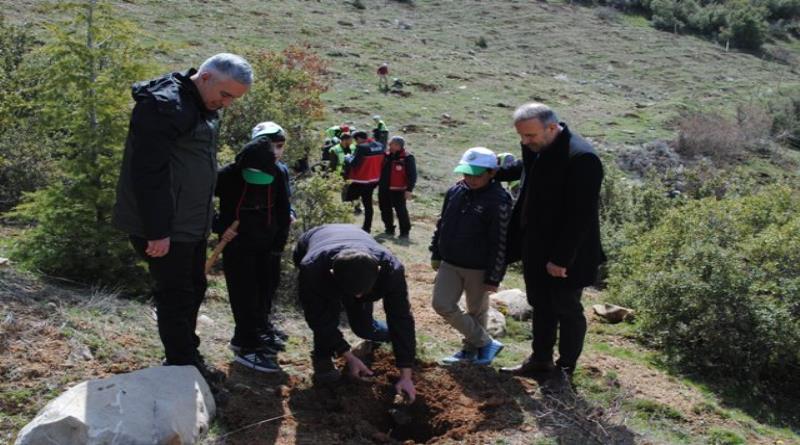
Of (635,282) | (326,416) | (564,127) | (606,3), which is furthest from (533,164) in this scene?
(606,3)

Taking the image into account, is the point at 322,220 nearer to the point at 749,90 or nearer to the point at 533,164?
the point at 533,164

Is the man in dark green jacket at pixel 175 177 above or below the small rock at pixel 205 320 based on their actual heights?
above

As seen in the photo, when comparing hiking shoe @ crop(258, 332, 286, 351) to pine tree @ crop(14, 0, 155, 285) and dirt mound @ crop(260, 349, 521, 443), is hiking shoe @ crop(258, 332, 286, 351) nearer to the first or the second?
dirt mound @ crop(260, 349, 521, 443)

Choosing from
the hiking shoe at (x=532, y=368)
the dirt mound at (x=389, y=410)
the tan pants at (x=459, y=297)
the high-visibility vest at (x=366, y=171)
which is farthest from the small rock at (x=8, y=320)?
the high-visibility vest at (x=366, y=171)

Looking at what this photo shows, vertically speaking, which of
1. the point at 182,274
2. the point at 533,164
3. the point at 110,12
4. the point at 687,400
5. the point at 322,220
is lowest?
the point at 687,400

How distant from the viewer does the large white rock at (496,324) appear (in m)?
6.53

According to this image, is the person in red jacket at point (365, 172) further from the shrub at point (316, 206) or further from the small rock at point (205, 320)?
the small rock at point (205, 320)

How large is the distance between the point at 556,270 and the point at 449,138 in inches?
612

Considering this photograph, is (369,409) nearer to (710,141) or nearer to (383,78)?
(710,141)

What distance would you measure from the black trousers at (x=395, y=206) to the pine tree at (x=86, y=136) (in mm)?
5913

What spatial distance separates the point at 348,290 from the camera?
4.23 m

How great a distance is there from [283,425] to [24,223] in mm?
4793

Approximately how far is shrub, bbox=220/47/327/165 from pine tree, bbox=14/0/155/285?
604 cm

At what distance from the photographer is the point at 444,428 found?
4688 millimetres
